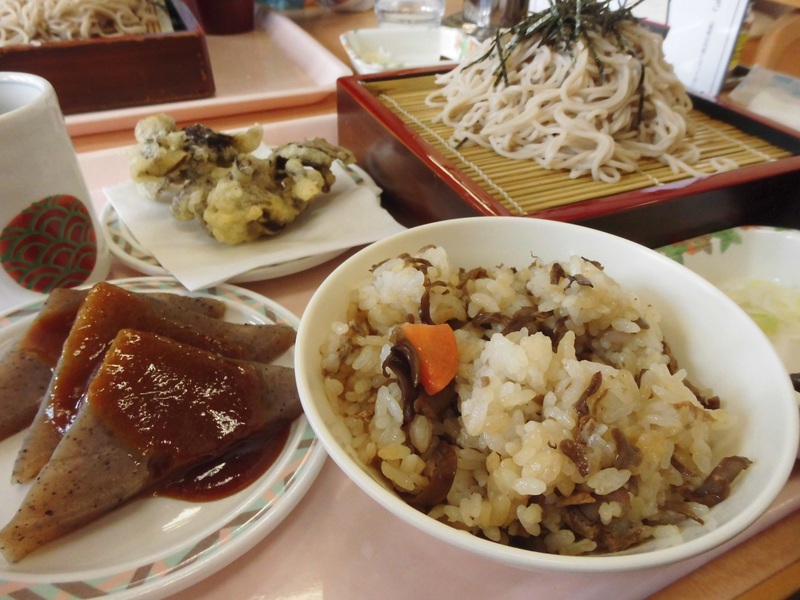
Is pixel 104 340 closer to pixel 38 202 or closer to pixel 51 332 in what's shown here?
pixel 51 332

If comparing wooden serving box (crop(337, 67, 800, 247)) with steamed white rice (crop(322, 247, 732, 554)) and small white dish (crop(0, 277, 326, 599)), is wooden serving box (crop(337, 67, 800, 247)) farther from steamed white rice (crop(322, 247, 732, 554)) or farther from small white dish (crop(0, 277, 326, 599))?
small white dish (crop(0, 277, 326, 599))

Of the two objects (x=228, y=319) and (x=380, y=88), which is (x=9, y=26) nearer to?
(x=380, y=88)

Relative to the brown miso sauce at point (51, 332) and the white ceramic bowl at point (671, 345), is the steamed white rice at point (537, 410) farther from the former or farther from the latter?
the brown miso sauce at point (51, 332)

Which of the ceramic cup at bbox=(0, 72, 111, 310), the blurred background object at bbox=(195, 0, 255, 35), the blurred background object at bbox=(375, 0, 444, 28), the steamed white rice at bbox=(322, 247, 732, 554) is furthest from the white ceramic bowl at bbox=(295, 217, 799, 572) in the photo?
the blurred background object at bbox=(195, 0, 255, 35)

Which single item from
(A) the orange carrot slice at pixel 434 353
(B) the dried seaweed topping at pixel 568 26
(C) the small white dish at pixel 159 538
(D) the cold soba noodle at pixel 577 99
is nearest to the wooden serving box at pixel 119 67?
(D) the cold soba noodle at pixel 577 99

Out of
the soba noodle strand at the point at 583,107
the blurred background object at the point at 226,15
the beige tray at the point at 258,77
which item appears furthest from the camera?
the blurred background object at the point at 226,15

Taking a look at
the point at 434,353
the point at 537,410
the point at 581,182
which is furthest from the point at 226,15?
the point at 537,410
